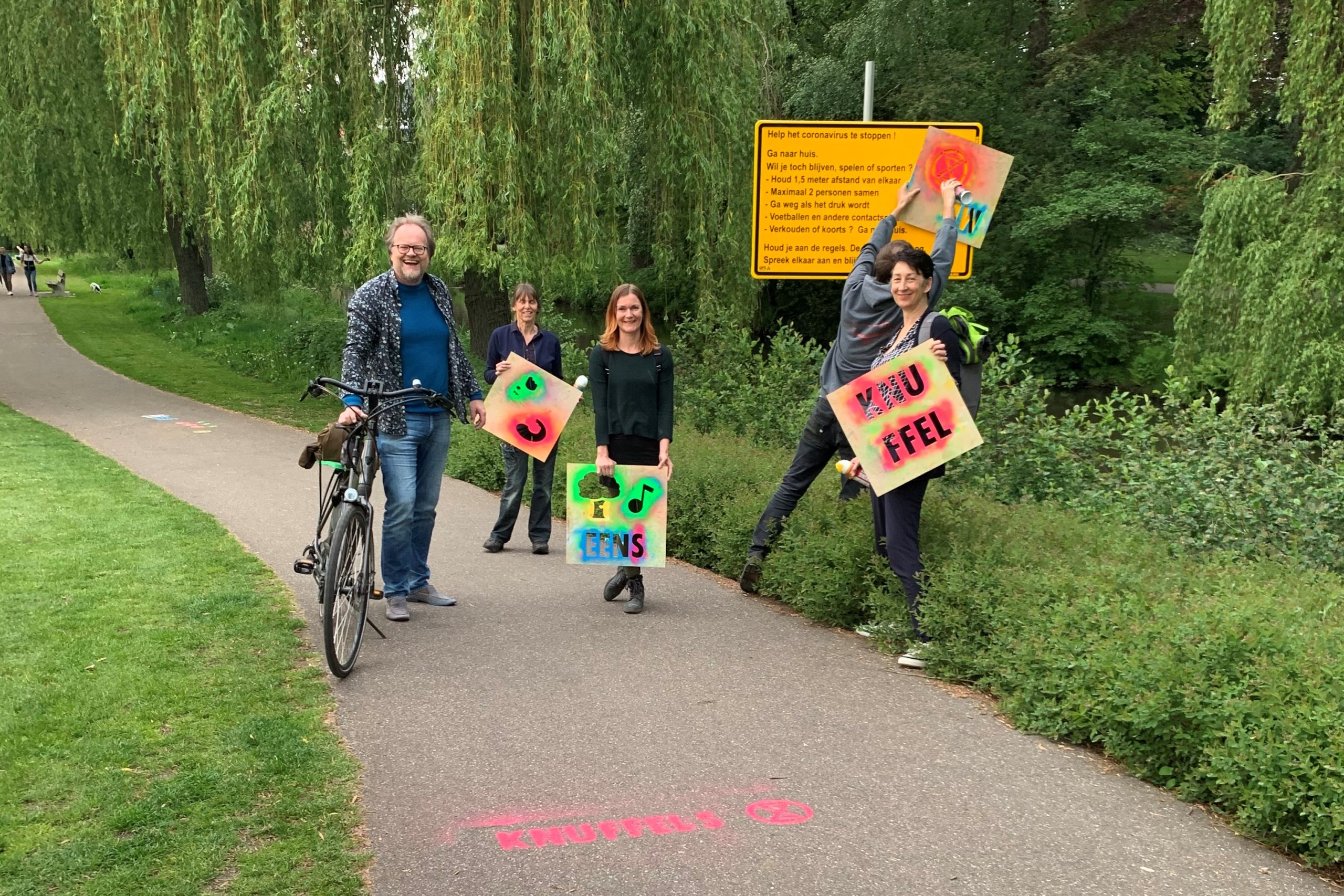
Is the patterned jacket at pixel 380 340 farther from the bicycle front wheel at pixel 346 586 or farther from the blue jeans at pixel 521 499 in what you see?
the blue jeans at pixel 521 499

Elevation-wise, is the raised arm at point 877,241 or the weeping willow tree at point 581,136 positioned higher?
the weeping willow tree at point 581,136

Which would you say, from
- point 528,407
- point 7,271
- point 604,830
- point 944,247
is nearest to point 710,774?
point 604,830

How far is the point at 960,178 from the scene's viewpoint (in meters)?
6.55

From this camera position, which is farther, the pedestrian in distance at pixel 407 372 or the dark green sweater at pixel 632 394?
the dark green sweater at pixel 632 394

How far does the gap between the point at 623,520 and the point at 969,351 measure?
6.87 ft

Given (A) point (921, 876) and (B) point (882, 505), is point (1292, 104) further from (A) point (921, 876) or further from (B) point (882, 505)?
(A) point (921, 876)

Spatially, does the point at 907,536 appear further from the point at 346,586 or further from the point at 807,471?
the point at 346,586

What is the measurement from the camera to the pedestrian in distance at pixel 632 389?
6273 mm

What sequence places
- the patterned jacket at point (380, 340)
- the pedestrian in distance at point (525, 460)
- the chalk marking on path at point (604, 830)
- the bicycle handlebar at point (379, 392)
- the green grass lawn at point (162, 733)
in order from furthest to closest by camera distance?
1. the pedestrian in distance at point (525, 460)
2. the patterned jacket at point (380, 340)
3. the bicycle handlebar at point (379, 392)
4. the chalk marking on path at point (604, 830)
5. the green grass lawn at point (162, 733)

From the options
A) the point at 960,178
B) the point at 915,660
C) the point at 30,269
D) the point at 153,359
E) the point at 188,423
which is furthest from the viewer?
the point at 30,269

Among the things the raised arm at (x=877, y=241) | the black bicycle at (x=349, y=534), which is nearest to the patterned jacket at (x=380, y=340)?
the black bicycle at (x=349, y=534)

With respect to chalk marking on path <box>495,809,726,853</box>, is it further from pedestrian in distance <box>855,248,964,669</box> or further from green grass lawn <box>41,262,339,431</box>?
green grass lawn <box>41,262,339,431</box>

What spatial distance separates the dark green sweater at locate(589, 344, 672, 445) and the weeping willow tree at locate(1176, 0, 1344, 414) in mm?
10410

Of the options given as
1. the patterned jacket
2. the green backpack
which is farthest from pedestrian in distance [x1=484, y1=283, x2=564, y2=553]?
the green backpack
